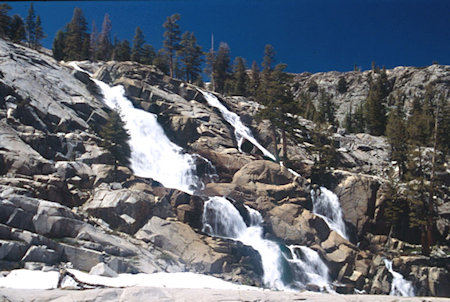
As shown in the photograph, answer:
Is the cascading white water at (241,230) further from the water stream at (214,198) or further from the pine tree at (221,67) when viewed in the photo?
the pine tree at (221,67)

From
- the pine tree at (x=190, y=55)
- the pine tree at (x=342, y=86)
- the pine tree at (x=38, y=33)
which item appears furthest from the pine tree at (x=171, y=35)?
the pine tree at (x=342, y=86)

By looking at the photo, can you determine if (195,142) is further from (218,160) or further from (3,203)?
(3,203)

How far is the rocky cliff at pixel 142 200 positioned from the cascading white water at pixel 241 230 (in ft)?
1.87

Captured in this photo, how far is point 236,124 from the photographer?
40281mm

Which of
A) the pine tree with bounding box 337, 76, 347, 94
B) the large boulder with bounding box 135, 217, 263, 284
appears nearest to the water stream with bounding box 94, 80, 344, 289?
the large boulder with bounding box 135, 217, 263, 284

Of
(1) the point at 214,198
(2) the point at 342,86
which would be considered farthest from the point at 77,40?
(2) the point at 342,86

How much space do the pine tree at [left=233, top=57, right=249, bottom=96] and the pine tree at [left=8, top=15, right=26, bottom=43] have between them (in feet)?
106

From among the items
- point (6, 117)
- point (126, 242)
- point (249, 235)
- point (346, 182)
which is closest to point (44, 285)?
point (126, 242)

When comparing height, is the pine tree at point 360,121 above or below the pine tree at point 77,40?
below

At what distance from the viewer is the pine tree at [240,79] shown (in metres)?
58.2

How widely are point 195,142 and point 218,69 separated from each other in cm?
3154

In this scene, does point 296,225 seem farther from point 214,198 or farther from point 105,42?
point 105,42

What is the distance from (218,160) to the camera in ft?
100

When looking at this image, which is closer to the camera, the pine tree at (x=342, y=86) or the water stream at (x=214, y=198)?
the water stream at (x=214, y=198)
